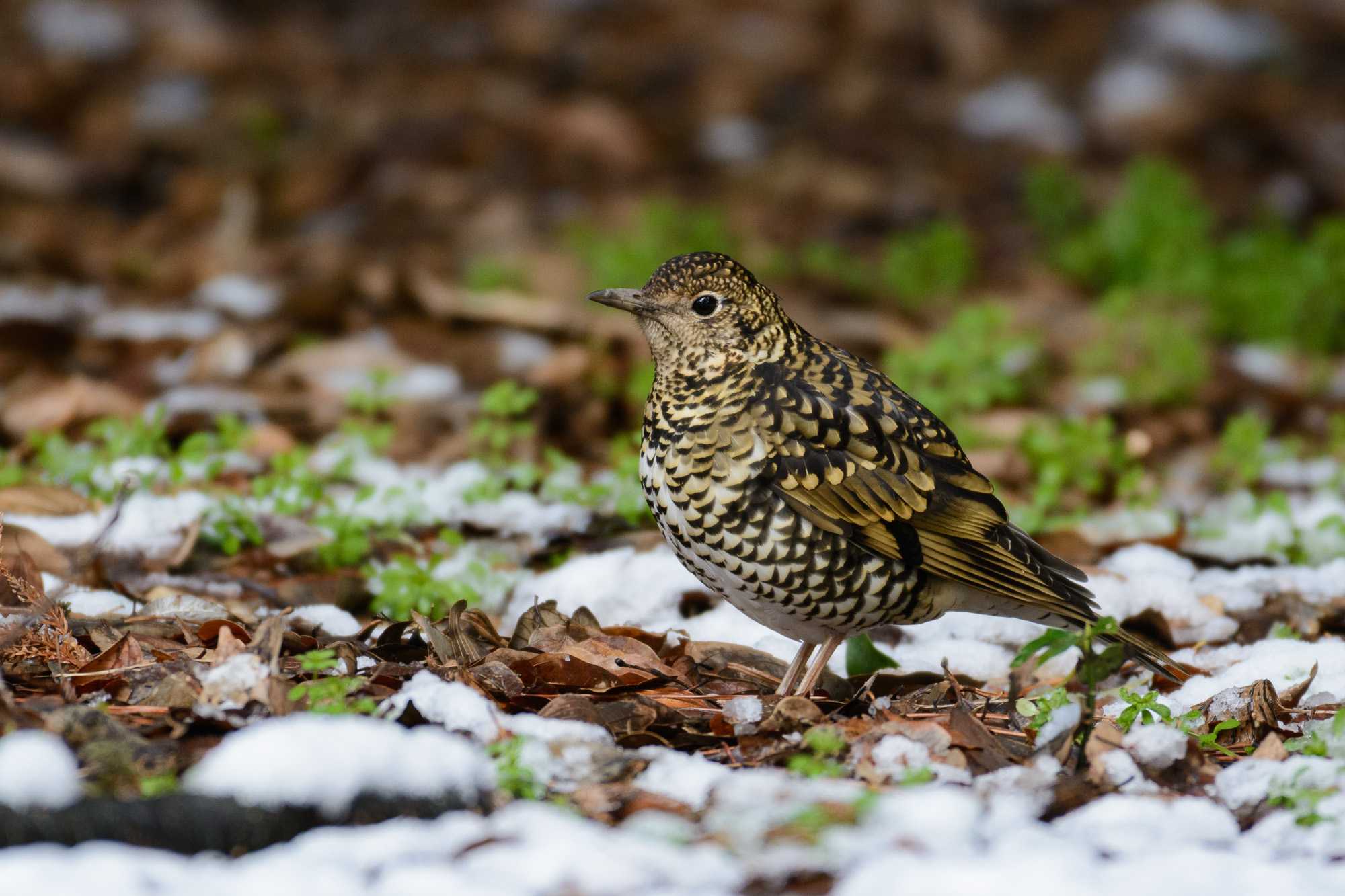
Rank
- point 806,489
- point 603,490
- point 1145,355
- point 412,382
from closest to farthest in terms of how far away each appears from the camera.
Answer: point 806,489 < point 603,490 < point 412,382 < point 1145,355

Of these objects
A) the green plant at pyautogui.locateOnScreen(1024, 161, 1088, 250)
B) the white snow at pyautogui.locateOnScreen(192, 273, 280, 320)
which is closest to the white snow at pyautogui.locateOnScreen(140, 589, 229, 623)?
the white snow at pyautogui.locateOnScreen(192, 273, 280, 320)

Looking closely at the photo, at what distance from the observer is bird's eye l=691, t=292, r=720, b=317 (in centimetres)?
400

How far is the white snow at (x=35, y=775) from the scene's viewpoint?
2.67m

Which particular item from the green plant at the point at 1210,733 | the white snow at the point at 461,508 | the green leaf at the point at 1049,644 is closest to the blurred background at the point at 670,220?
the white snow at the point at 461,508

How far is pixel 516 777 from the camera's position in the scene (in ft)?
9.63

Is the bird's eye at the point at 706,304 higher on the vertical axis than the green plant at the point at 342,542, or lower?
higher

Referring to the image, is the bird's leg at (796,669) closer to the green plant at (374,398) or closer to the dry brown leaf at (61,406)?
the green plant at (374,398)

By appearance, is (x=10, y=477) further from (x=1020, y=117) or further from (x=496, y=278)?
(x=1020, y=117)

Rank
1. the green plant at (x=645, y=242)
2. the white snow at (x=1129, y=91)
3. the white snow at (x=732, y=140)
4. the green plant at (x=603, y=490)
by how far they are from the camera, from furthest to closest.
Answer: the white snow at (x=1129, y=91) < the white snow at (x=732, y=140) < the green plant at (x=645, y=242) < the green plant at (x=603, y=490)

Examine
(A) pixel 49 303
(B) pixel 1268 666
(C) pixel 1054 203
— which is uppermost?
(C) pixel 1054 203

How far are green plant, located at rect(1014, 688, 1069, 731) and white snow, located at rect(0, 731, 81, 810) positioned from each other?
192 cm

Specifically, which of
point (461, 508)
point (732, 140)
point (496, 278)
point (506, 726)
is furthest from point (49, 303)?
point (506, 726)

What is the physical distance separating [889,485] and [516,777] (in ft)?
4.60

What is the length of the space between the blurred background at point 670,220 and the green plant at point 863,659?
1.19 metres
